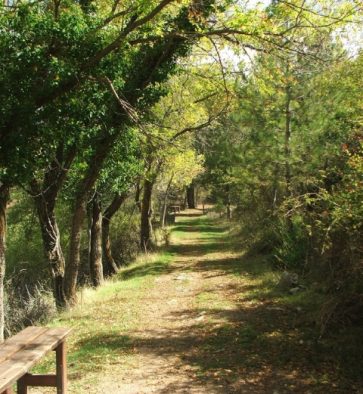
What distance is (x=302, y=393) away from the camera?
215 inches

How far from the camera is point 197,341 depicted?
7738 mm

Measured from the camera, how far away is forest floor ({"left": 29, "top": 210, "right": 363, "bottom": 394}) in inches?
234

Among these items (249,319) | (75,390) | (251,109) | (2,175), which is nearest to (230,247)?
(251,109)

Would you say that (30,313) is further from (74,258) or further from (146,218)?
(146,218)

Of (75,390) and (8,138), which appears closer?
(75,390)

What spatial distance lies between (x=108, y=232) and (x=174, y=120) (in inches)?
214

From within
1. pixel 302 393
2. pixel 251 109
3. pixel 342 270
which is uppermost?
pixel 251 109

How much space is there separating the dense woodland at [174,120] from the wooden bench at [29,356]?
346cm

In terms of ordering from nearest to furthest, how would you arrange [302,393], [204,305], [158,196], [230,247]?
[302,393] < [204,305] < [230,247] < [158,196]

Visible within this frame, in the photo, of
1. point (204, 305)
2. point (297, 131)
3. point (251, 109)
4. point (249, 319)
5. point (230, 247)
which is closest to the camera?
point (249, 319)

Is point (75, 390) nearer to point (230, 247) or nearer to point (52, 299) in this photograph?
point (52, 299)

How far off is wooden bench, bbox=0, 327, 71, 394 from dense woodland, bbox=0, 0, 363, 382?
3.46m

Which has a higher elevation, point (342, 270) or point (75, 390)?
point (342, 270)

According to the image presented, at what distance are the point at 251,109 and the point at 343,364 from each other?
10.2 m
